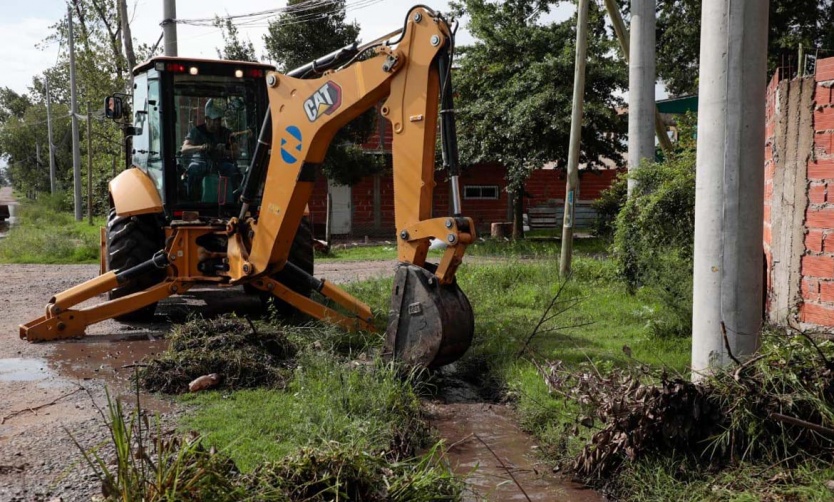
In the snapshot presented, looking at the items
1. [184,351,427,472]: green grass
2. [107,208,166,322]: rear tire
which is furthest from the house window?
[184,351,427,472]: green grass

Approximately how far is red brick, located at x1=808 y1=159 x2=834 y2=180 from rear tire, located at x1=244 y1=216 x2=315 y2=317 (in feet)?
17.5

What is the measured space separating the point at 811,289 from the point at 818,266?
7.4 inches

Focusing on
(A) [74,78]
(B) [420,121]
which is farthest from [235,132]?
(A) [74,78]

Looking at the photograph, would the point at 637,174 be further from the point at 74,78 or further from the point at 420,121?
the point at 74,78

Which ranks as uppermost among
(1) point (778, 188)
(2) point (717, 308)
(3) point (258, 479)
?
(1) point (778, 188)

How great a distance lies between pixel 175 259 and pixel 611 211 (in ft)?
41.9

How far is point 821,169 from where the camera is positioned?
586cm

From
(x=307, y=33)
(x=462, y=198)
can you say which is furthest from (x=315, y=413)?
(x=462, y=198)

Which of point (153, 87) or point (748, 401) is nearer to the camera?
point (748, 401)

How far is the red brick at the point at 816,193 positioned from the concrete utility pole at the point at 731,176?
1502 mm

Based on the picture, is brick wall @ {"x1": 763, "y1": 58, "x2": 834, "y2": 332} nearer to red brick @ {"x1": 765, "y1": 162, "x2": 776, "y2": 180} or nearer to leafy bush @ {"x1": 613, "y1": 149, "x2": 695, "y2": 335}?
red brick @ {"x1": 765, "y1": 162, "x2": 776, "y2": 180}

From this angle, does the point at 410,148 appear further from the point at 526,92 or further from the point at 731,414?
the point at 526,92

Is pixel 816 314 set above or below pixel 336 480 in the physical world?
above

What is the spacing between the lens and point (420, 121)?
6.46 metres
